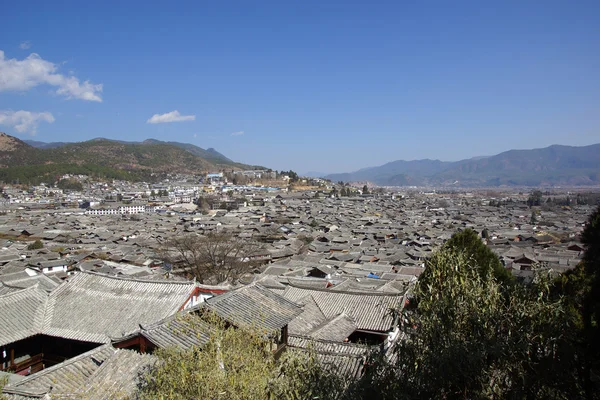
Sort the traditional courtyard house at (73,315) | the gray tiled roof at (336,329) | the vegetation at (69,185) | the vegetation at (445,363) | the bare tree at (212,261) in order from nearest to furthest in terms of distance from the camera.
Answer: the vegetation at (445,363), the traditional courtyard house at (73,315), the gray tiled roof at (336,329), the bare tree at (212,261), the vegetation at (69,185)

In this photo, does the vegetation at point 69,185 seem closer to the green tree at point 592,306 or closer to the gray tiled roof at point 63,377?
the gray tiled roof at point 63,377

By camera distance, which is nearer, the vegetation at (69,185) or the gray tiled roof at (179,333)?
the gray tiled roof at (179,333)

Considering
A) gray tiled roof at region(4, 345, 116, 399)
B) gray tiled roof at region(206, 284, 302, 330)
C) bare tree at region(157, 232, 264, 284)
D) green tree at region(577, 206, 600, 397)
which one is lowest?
bare tree at region(157, 232, 264, 284)

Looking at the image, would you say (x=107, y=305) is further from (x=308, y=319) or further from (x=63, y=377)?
(x=308, y=319)

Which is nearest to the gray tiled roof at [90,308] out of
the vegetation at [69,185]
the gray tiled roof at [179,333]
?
the gray tiled roof at [179,333]

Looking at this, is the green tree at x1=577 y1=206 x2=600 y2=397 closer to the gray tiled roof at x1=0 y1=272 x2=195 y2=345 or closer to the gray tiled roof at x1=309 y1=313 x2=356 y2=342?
the gray tiled roof at x1=309 y1=313 x2=356 y2=342

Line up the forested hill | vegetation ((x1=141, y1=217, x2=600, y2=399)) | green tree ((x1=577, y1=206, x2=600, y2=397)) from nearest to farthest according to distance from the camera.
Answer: vegetation ((x1=141, y1=217, x2=600, y2=399))
green tree ((x1=577, y1=206, x2=600, y2=397))
the forested hill

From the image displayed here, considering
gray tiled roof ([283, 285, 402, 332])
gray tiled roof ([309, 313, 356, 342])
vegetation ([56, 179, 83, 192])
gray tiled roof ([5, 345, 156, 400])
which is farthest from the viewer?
vegetation ([56, 179, 83, 192])

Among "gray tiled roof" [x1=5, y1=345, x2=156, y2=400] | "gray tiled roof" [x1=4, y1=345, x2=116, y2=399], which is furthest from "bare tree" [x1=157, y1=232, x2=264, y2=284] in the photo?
"gray tiled roof" [x1=5, y1=345, x2=156, y2=400]

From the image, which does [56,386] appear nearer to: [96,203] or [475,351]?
[475,351]
